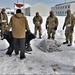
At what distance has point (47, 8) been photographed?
5616 cm

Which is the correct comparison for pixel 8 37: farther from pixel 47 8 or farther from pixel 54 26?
pixel 47 8

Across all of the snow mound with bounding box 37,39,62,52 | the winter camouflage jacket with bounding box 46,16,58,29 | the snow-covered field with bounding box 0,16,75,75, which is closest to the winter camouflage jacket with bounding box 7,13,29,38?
the snow-covered field with bounding box 0,16,75,75

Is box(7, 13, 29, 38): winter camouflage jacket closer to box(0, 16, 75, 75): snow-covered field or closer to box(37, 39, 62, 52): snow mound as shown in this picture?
box(0, 16, 75, 75): snow-covered field

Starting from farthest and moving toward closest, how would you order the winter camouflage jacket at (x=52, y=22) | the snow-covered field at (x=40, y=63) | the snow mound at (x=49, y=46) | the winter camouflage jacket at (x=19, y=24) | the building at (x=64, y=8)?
the building at (x=64, y=8) < the winter camouflage jacket at (x=52, y=22) < the snow mound at (x=49, y=46) < the winter camouflage jacket at (x=19, y=24) < the snow-covered field at (x=40, y=63)

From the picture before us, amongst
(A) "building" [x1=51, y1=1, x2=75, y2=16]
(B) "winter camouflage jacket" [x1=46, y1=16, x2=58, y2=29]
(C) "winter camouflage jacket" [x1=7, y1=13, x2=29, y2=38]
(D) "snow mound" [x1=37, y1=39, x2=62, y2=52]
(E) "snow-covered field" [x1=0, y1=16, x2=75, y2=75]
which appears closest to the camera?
(E) "snow-covered field" [x1=0, y1=16, x2=75, y2=75]

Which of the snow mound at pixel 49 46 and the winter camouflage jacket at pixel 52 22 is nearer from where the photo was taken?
the snow mound at pixel 49 46

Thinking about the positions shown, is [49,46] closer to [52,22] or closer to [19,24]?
[19,24]

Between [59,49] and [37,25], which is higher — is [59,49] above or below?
below

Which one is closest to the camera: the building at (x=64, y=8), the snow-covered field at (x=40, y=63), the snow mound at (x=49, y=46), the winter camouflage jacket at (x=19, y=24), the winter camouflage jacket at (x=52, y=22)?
the snow-covered field at (x=40, y=63)

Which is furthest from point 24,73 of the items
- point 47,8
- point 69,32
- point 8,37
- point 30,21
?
point 47,8

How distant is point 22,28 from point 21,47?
0.65 metres

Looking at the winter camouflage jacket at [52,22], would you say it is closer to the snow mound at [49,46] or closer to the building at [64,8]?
the snow mound at [49,46]

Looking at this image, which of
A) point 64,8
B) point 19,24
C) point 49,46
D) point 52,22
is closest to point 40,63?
point 19,24

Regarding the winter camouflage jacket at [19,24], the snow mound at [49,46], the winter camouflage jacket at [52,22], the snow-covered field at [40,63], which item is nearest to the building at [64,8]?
the winter camouflage jacket at [52,22]
